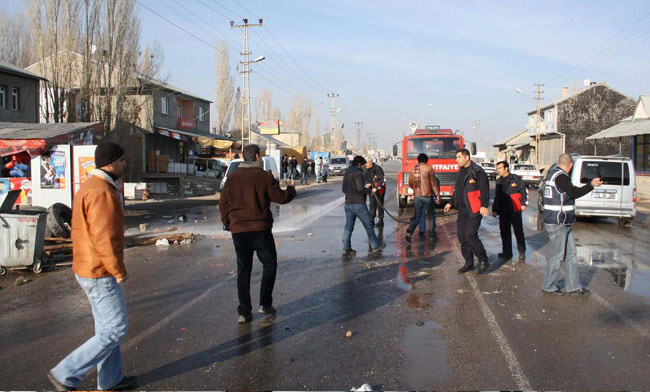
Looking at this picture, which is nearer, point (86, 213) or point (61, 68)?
point (86, 213)

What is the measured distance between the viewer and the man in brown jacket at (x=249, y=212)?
219 inches

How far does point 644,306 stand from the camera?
21.3ft

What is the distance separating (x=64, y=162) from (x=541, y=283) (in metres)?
12.4

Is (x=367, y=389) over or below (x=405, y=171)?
below

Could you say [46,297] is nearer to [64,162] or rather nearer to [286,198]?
[286,198]

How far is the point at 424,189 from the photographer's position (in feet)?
38.9

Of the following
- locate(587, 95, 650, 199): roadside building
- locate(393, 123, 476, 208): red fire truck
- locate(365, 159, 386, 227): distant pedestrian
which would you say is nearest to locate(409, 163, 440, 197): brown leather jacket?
locate(365, 159, 386, 227): distant pedestrian

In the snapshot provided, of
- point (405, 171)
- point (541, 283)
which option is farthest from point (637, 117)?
point (541, 283)

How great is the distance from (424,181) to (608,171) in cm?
631

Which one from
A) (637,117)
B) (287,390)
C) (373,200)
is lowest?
(287,390)

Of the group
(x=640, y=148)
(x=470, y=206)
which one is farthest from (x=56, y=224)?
(x=640, y=148)

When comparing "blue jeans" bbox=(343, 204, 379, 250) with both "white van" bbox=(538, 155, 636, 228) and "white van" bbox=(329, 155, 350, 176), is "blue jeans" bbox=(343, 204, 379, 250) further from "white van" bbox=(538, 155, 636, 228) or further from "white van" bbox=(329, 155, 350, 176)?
"white van" bbox=(329, 155, 350, 176)

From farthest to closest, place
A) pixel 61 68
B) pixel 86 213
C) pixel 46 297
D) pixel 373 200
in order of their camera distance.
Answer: pixel 61 68 → pixel 373 200 → pixel 46 297 → pixel 86 213

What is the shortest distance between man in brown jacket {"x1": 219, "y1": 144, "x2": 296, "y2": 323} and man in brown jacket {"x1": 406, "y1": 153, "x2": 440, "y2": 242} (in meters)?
6.48
